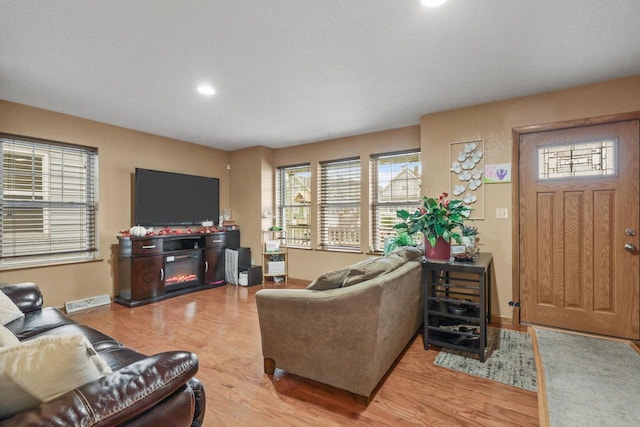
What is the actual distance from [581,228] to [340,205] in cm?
297

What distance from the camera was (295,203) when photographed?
5340mm

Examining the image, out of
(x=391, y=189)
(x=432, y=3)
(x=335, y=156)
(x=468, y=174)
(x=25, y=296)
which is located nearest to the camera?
(x=432, y=3)

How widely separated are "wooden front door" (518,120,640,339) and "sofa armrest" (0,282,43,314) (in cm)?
446

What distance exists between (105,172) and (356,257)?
377 cm

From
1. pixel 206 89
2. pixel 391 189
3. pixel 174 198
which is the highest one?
pixel 206 89

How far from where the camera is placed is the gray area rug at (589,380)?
173cm

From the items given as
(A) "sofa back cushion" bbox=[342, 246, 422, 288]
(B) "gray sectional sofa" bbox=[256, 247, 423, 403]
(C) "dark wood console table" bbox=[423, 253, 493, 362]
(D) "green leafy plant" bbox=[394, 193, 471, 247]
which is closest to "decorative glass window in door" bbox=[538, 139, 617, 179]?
(C) "dark wood console table" bbox=[423, 253, 493, 362]

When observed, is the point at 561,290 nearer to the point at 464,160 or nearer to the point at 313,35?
the point at 464,160

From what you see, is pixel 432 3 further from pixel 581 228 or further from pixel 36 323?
Result: pixel 36 323

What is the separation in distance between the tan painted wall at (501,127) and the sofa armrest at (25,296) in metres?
3.90

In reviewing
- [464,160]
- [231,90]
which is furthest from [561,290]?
[231,90]

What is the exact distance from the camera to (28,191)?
3.46 metres

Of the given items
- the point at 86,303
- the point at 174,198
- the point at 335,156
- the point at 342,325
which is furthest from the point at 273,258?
the point at 342,325

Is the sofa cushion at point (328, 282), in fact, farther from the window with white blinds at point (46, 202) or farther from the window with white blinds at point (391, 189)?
the window with white blinds at point (46, 202)
